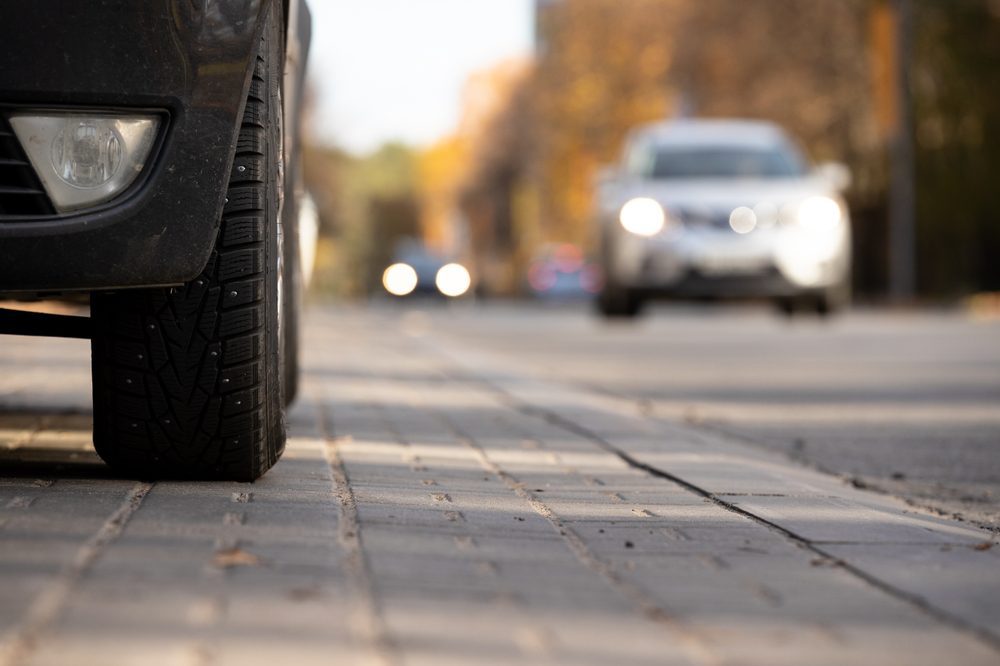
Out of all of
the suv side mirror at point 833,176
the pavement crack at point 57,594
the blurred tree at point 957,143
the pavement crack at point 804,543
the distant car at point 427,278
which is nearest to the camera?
the pavement crack at point 57,594

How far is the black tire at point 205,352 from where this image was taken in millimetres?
4055

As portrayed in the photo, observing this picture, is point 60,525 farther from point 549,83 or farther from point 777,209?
point 549,83

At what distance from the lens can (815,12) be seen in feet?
114

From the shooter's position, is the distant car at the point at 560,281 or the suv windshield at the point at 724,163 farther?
the distant car at the point at 560,281

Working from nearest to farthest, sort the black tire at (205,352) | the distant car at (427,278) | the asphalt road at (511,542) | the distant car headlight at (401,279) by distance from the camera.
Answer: the asphalt road at (511,542)
the black tire at (205,352)
the distant car at (427,278)
the distant car headlight at (401,279)

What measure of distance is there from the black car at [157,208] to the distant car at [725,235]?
1106 centimetres

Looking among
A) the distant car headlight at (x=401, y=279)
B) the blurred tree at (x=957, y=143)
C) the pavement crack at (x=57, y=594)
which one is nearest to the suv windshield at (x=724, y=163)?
the pavement crack at (x=57, y=594)

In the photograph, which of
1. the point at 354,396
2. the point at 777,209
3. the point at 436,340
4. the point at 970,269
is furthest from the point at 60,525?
the point at 970,269

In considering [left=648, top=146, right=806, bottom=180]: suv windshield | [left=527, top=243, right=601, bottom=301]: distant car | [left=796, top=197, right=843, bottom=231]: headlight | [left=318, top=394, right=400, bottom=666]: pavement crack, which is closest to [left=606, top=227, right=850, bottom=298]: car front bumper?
[left=796, top=197, right=843, bottom=231]: headlight

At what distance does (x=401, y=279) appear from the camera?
40.4 m

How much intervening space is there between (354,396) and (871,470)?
256 cm

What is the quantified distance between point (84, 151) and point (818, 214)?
12036 millimetres

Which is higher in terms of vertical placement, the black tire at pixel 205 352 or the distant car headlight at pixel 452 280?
the black tire at pixel 205 352

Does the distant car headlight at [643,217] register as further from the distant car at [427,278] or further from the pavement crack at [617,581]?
the distant car at [427,278]
